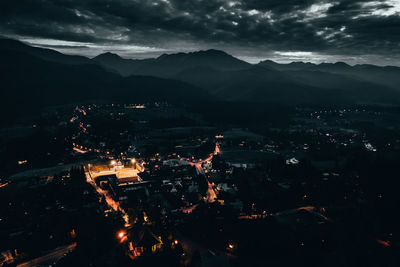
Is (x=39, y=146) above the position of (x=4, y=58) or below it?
below

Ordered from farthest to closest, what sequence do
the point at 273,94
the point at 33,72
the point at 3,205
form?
the point at 273,94
the point at 33,72
the point at 3,205

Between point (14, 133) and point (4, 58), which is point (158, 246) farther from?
point (4, 58)

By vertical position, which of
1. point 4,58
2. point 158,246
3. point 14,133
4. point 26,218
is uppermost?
point 4,58

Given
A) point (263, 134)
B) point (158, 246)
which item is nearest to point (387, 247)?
point (158, 246)

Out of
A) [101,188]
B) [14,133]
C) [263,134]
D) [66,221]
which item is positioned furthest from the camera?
[263,134]

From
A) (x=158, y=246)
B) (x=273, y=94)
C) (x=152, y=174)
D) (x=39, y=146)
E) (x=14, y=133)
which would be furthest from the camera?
(x=273, y=94)

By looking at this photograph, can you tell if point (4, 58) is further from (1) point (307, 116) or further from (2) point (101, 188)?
(1) point (307, 116)

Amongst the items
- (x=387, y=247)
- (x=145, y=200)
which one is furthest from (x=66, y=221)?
(x=387, y=247)

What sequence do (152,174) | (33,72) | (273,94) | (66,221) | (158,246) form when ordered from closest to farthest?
(158,246)
(66,221)
(152,174)
(33,72)
(273,94)

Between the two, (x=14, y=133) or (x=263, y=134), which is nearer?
(x=14, y=133)
